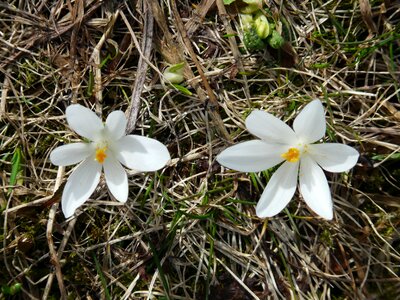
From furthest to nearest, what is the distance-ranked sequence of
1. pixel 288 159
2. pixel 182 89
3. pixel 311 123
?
pixel 182 89 → pixel 288 159 → pixel 311 123

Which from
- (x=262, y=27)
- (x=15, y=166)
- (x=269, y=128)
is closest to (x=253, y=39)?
(x=262, y=27)

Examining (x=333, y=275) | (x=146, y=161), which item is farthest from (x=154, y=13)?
(x=333, y=275)

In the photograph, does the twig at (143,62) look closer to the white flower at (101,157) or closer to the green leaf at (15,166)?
the white flower at (101,157)

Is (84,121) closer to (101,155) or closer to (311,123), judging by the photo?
(101,155)

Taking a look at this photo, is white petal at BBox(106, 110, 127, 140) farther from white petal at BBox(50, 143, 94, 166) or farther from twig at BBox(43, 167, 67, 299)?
twig at BBox(43, 167, 67, 299)

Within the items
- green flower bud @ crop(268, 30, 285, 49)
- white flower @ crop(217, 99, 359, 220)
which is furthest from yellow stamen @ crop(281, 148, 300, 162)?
green flower bud @ crop(268, 30, 285, 49)

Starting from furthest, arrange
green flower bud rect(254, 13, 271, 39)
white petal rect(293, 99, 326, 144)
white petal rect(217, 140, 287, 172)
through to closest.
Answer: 1. green flower bud rect(254, 13, 271, 39)
2. white petal rect(217, 140, 287, 172)
3. white petal rect(293, 99, 326, 144)

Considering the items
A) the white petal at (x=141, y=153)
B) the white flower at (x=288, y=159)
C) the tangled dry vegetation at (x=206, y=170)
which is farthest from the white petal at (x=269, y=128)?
the white petal at (x=141, y=153)

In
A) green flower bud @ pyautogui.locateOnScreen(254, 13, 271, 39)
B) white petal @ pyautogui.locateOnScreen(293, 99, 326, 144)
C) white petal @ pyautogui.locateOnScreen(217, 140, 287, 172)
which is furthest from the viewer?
green flower bud @ pyautogui.locateOnScreen(254, 13, 271, 39)
